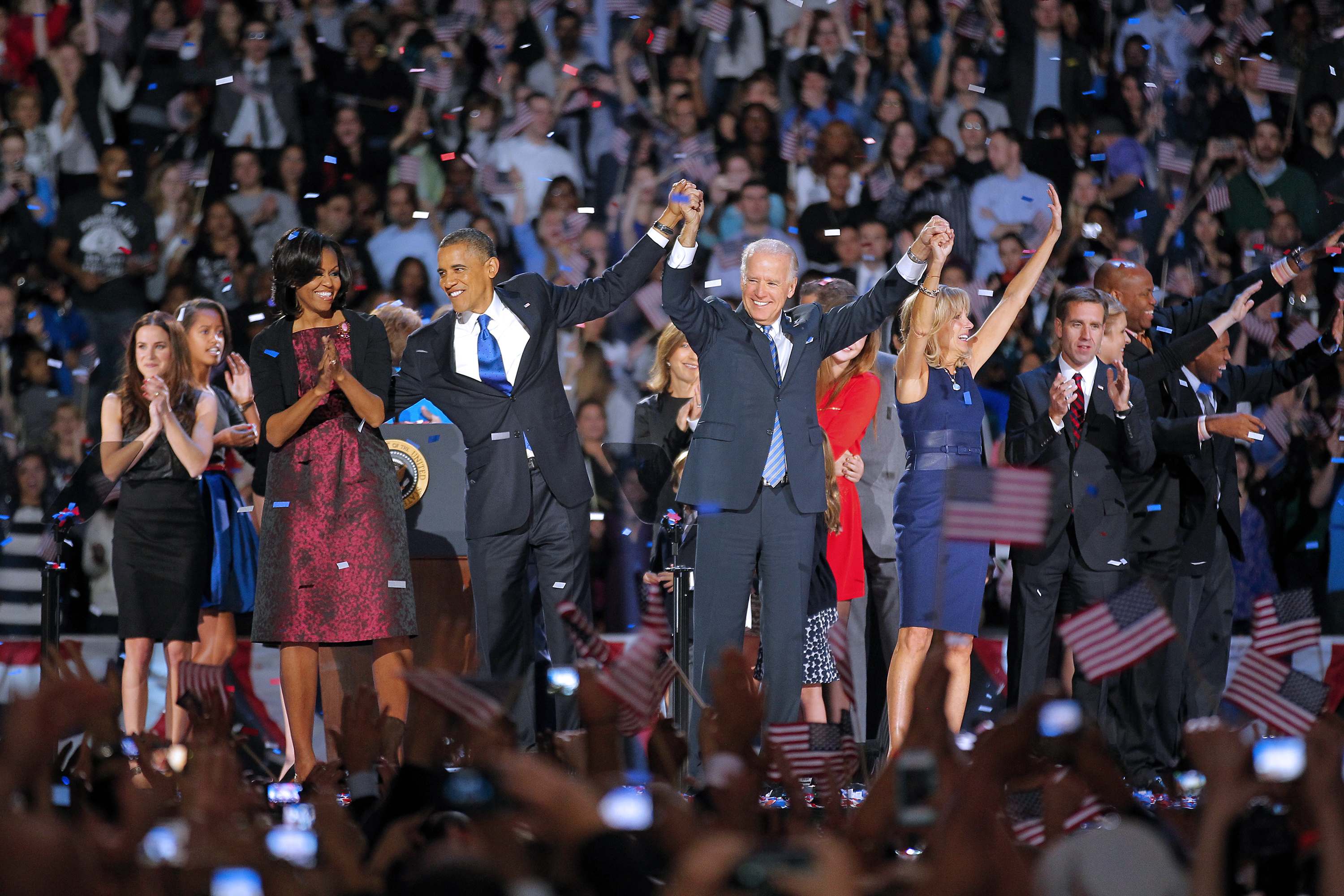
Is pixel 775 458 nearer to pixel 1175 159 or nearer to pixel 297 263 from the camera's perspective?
pixel 297 263

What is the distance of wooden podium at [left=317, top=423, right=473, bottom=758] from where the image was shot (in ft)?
15.0

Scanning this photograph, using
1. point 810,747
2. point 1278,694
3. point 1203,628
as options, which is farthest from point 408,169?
point 1278,694

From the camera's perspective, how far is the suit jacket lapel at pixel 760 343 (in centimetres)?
391

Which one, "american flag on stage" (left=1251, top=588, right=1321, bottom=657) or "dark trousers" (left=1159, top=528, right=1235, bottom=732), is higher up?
"american flag on stage" (left=1251, top=588, right=1321, bottom=657)

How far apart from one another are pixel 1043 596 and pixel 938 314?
2.99ft

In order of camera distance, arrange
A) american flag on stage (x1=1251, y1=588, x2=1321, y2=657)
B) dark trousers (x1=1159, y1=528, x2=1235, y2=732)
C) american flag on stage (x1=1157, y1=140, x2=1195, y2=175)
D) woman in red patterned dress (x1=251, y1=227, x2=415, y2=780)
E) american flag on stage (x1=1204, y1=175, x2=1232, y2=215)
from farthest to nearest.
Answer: american flag on stage (x1=1157, y1=140, x2=1195, y2=175) → american flag on stage (x1=1204, y1=175, x2=1232, y2=215) → dark trousers (x1=1159, y1=528, x2=1235, y2=732) → woman in red patterned dress (x1=251, y1=227, x2=415, y2=780) → american flag on stage (x1=1251, y1=588, x2=1321, y2=657)

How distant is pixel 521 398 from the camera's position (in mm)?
4004

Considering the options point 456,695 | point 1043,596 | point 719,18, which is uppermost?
point 456,695

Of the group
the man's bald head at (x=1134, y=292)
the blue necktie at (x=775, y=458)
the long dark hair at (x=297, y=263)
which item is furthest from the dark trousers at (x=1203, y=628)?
the long dark hair at (x=297, y=263)

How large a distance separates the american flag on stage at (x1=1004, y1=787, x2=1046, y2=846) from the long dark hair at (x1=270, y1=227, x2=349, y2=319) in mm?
2242

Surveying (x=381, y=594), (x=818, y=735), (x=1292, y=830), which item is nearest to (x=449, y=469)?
(x=381, y=594)

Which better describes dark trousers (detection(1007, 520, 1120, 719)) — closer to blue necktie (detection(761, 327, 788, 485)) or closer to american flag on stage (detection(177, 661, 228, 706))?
blue necktie (detection(761, 327, 788, 485))

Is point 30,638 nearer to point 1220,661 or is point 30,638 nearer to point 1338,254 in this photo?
point 1220,661

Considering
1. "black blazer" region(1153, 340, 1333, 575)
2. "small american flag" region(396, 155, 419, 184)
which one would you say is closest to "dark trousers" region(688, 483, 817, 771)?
"black blazer" region(1153, 340, 1333, 575)
